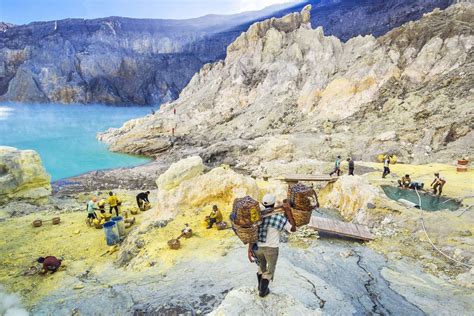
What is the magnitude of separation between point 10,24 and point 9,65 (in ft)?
47.0

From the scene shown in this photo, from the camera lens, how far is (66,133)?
45.4m

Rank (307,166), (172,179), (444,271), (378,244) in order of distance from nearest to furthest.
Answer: (444,271)
(378,244)
(172,179)
(307,166)

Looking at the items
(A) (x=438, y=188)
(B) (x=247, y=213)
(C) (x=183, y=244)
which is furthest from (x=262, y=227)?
(A) (x=438, y=188)

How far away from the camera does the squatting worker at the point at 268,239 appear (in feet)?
14.9

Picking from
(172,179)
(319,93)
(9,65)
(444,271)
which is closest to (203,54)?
(9,65)

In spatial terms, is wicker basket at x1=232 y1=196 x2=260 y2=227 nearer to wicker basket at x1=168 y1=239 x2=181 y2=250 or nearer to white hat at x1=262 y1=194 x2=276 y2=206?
white hat at x1=262 y1=194 x2=276 y2=206

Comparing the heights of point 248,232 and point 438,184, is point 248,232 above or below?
above

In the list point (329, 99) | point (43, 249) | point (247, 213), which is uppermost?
point (247, 213)

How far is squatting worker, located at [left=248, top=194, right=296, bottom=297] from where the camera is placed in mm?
4543

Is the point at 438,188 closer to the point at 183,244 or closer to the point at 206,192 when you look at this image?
the point at 206,192

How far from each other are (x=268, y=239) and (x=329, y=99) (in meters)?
27.6

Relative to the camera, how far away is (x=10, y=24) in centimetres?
7981

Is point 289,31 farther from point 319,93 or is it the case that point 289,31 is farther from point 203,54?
point 203,54

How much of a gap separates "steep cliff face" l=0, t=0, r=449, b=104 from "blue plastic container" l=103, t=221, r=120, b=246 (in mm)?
60296
